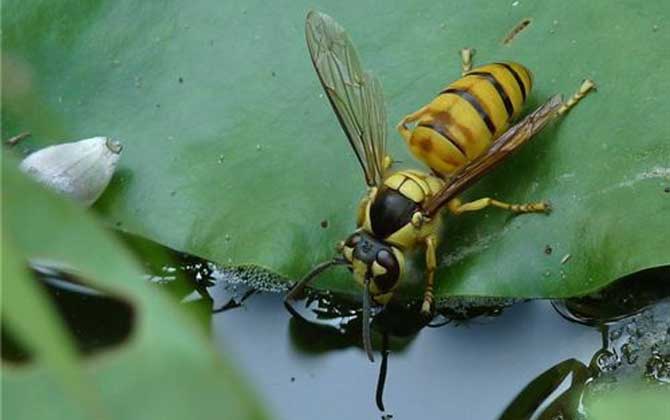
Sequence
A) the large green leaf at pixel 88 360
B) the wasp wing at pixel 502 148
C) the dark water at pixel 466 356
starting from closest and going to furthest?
the large green leaf at pixel 88 360 < the wasp wing at pixel 502 148 < the dark water at pixel 466 356

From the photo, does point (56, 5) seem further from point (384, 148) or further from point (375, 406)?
point (375, 406)

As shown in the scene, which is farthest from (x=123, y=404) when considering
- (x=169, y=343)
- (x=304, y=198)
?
(x=304, y=198)

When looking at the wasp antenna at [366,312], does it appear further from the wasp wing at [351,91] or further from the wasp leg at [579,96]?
the wasp leg at [579,96]

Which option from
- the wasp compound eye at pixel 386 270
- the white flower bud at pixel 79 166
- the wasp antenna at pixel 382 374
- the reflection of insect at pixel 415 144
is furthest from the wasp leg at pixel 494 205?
the white flower bud at pixel 79 166

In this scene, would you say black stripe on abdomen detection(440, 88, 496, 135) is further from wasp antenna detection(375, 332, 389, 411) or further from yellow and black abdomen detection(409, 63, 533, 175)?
wasp antenna detection(375, 332, 389, 411)

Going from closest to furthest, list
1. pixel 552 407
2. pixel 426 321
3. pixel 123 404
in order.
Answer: pixel 123 404 → pixel 552 407 → pixel 426 321

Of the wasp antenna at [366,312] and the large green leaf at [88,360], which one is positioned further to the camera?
the wasp antenna at [366,312]

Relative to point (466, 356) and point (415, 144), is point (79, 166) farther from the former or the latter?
point (466, 356)

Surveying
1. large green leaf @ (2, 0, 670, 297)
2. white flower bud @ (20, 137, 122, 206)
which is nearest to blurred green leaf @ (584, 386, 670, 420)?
large green leaf @ (2, 0, 670, 297)
